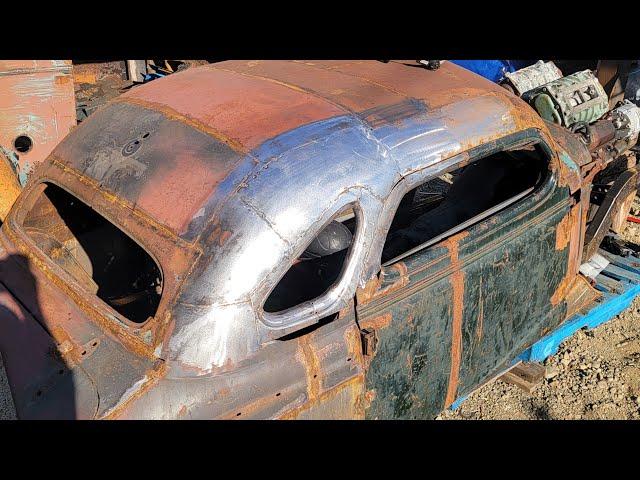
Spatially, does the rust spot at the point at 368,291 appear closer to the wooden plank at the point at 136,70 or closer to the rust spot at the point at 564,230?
the rust spot at the point at 564,230

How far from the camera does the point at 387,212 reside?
245 cm

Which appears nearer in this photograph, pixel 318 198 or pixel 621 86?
pixel 318 198

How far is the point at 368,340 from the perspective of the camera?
2385 millimetres

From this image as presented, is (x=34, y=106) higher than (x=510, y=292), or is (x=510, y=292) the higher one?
(x=34, y=106)

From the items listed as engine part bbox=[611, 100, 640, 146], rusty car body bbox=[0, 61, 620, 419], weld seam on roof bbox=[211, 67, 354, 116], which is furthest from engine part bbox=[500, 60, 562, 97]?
weld seam on roof bbox=[211, 67, 354, 116]

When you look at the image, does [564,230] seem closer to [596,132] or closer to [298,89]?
[596,132]

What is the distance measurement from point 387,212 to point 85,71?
5.52m

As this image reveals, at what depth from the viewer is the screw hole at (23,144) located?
5.11 meters

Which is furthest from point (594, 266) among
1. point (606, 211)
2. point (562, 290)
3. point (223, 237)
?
point (223, 237)

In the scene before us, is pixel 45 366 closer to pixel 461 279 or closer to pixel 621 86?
pixel 461 279

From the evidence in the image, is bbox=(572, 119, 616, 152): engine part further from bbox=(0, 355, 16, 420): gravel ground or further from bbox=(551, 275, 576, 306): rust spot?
bbox=(0, 355, 16, 420): gravel ground

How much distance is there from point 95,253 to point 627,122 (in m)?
3.24

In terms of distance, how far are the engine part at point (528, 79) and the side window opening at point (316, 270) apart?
7.42ft

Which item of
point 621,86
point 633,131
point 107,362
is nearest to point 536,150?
point 633,131
